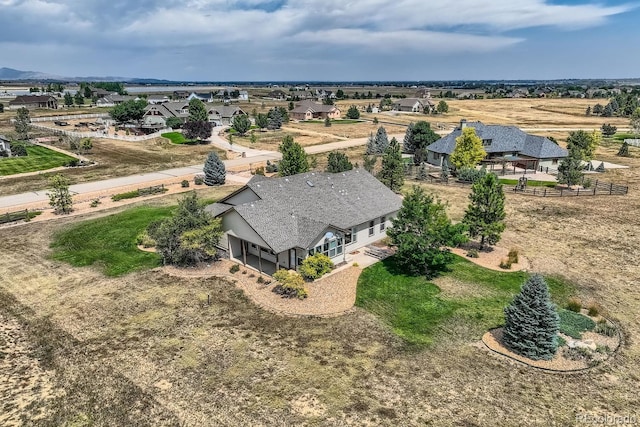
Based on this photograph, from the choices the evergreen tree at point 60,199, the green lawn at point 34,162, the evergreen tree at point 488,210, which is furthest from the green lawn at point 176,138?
the evergreen tree at point 488,210

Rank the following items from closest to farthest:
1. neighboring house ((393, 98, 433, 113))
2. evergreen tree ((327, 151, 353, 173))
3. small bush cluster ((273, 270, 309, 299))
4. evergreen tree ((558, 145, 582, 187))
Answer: small bush cluster ((273, 270, 309, 299))
evergreen tree ((327, 151, 353, 173))
evergreen tree ((558, 145, 582, 187))
neighboring house ((393, 98, 433, 113))

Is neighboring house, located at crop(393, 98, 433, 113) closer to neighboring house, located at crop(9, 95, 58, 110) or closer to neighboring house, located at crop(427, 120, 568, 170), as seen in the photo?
neighboring house, located at crop(427, 120, 568, 170)

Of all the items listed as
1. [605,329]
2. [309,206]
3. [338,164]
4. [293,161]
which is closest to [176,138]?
[293,161]

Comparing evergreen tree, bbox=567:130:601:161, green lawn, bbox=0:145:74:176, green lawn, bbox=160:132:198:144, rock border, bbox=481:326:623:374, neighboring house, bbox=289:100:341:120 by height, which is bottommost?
rock border, bbox=481:326:623:374

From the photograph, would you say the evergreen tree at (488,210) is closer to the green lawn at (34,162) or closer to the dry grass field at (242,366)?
the dry grass field at (242,366)

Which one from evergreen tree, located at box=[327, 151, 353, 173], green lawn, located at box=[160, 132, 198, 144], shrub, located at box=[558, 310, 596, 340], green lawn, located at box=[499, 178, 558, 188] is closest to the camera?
shrub, located at box=[558, 310, 596, 340]

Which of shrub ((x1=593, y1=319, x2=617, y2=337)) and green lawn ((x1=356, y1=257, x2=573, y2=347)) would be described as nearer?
shrub ((x1=593, y1=319, x2=617, y2=337))

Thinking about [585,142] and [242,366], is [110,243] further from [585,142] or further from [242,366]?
[585,142]

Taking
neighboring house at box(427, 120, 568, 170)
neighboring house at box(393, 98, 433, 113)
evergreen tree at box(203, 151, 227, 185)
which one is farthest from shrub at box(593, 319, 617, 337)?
neighboring house at box(393, 98, 433, 113)
